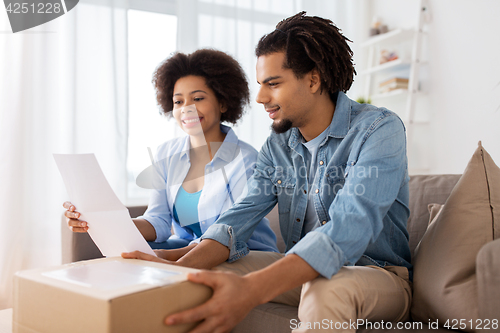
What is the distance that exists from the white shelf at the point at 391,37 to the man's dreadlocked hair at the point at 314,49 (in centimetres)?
196

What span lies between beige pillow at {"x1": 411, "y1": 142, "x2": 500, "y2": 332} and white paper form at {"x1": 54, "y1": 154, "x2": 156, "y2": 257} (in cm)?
63

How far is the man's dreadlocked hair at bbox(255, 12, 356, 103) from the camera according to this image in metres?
1.15

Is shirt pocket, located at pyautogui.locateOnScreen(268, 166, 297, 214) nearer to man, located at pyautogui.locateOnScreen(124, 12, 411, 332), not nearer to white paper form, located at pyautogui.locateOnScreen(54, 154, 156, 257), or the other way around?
man, located at pyautogui.locateOnScreen(124, 12, 411, 332)

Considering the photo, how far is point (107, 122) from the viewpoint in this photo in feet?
7.59

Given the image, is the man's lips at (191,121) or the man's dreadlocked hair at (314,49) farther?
the man's lips at (191,121)

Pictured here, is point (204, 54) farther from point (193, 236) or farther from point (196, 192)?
point (193, 236)

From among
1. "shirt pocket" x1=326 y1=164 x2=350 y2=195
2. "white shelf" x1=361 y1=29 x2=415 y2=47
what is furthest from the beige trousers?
"white shelf" x1=361 y1=29 x2=415 y2=47

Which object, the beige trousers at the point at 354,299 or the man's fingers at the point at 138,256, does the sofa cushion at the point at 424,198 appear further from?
the man's fingers at the point at 138,256

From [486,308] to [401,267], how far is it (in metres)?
0.23

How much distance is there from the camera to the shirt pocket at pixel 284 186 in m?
1.19

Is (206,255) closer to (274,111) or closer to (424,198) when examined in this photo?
(274,111)

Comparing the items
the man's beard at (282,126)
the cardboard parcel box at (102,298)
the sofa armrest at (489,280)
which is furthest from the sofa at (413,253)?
the man's beard at (282,126)

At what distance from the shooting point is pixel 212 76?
1628 mm

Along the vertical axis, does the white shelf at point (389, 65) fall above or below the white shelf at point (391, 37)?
below
